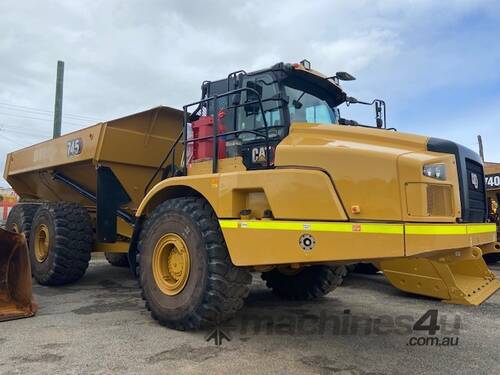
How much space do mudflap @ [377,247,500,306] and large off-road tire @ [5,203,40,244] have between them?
231 inches

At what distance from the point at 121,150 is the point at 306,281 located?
3339mm

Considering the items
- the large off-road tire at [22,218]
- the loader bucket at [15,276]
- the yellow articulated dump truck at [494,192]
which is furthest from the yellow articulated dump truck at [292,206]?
the yellow articulated dump truck at [494,192]

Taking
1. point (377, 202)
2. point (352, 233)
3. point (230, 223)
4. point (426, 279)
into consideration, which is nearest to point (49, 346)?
point (230, 223)

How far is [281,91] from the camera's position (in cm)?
454

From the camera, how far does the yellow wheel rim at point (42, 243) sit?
7.09m

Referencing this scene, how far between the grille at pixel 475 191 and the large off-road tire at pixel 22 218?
22.0ft

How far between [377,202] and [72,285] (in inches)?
214

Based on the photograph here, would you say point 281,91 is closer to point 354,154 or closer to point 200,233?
point 354,154

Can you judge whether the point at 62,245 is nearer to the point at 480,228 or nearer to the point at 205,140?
the point at 205,140

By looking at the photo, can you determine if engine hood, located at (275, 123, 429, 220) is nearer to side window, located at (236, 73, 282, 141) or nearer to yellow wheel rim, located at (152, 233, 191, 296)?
side window, located at (236, 73, 282, 141)

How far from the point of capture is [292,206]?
3742mm

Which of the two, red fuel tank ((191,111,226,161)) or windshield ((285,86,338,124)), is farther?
red fuel tank ((191,111,226,161))

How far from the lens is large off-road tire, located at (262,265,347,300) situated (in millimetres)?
5852

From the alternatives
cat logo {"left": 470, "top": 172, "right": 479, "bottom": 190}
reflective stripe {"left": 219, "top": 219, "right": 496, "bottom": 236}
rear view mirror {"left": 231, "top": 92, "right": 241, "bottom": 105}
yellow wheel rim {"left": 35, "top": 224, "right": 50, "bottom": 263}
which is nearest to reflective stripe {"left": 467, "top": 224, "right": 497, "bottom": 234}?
reflective stripe {"left": 219, "top": 219, "right": 496, "bottom": 236}
